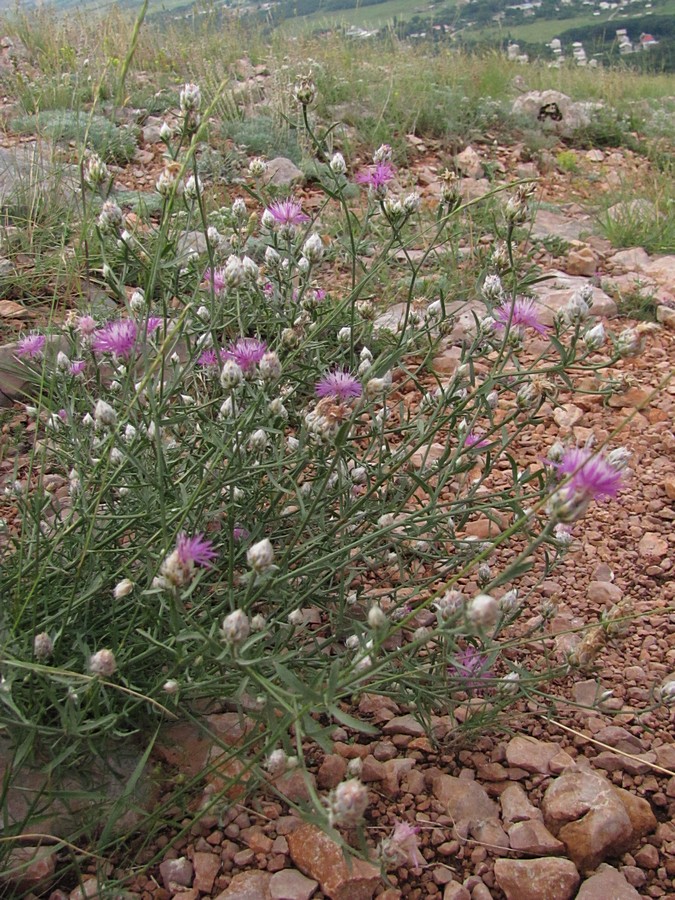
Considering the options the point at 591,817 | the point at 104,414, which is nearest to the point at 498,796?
the point at 591,817

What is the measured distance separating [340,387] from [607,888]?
3.77 feet

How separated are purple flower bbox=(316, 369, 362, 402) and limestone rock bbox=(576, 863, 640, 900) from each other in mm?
1106

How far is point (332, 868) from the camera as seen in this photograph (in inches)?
56.2

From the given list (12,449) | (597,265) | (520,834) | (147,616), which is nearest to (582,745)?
(520,834)

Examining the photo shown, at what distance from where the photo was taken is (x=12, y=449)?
2.73 m

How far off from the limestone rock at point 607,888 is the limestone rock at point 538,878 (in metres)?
0.03

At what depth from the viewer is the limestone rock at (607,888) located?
1.38 m

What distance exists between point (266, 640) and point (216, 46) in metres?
8.00

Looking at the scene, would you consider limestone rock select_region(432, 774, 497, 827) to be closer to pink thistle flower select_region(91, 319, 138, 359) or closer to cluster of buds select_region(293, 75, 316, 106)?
pink thistle flower select_region(91, 319, 138, 359)

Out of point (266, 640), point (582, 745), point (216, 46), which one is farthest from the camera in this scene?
point (216, 46)

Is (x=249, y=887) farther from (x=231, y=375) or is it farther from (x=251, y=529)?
(x=231, y=375)

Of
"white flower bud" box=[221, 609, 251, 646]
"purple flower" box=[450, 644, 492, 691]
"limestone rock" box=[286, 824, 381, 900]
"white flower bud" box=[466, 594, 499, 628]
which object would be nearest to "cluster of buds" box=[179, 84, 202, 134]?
"white flower bud" box=[221, 609, 251, 646]

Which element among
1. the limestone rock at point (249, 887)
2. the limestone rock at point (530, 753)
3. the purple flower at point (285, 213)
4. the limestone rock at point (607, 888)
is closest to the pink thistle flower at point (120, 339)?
the purple flower at point (285, 213)

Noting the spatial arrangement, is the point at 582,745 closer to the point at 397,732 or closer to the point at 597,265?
the point at 397,732
